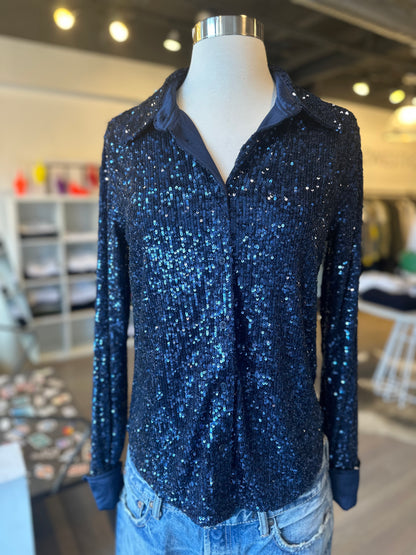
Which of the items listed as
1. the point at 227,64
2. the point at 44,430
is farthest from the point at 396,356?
the point at 227,64

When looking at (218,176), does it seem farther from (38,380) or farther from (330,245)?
(38,380)

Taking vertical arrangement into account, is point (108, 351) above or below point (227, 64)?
below

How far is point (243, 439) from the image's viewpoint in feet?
2.23

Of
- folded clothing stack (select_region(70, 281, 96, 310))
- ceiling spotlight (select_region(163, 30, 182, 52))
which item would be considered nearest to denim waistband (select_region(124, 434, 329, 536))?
folded clothing stack (select_region(70, 281, 96, 310))

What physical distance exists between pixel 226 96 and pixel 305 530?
2.55 feet

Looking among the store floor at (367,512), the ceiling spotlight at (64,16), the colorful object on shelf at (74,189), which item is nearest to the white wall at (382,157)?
the colorful object on shelf at (74,189)

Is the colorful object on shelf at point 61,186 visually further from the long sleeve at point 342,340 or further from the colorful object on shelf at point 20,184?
the long sleeve at point 342,340

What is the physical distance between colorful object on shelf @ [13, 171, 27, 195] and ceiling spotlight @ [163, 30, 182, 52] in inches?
75.7

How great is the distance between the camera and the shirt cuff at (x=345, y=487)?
833 mm

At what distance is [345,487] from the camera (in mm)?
838

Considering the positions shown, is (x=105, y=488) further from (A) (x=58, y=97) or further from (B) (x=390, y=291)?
(A) (x=58, y=97)

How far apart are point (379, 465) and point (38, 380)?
2390 millimetres

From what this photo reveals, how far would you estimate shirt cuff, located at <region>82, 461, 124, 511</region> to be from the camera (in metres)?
0.83

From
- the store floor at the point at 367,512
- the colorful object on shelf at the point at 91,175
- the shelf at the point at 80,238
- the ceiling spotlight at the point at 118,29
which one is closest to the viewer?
the store floor at the point at 367,512
